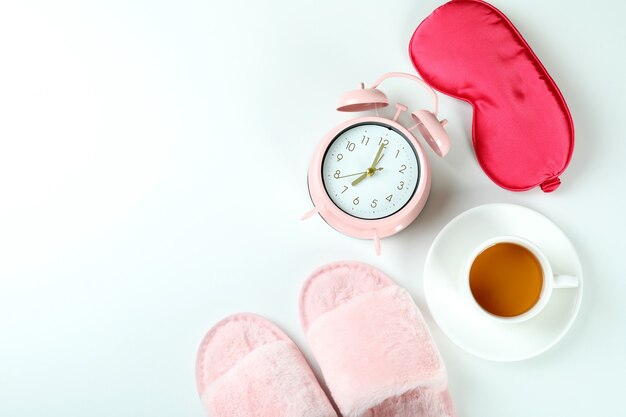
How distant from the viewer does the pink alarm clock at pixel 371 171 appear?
852 mm

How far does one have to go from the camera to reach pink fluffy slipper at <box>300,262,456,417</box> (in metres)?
0.85

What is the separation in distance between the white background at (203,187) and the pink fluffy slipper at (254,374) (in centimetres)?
3

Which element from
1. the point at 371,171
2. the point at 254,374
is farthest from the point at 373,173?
the point at 254,374

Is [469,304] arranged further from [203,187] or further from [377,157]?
[203,187]

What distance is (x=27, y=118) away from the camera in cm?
100

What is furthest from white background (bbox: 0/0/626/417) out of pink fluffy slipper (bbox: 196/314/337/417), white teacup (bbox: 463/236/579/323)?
white teacup (bbox: 463/236/579/323)

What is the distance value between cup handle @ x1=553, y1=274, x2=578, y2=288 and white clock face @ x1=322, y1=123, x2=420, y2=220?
249 millimetres

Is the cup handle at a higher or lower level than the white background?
lower

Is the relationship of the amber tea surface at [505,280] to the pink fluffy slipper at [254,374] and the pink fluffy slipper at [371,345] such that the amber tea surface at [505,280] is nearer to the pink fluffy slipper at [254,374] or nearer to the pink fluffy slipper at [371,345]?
the pink fluffy slipper at [371,345]

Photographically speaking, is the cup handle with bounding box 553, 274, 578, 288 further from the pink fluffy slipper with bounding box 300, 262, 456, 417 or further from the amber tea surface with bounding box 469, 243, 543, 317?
the pink fluffy slipper with bounding box 300, 262, 456, 417

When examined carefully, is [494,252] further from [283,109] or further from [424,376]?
[283,109]

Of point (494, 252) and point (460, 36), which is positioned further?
point (460, 36)

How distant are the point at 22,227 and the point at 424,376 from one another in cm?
76

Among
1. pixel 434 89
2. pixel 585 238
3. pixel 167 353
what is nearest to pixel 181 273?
pixel 167 353
